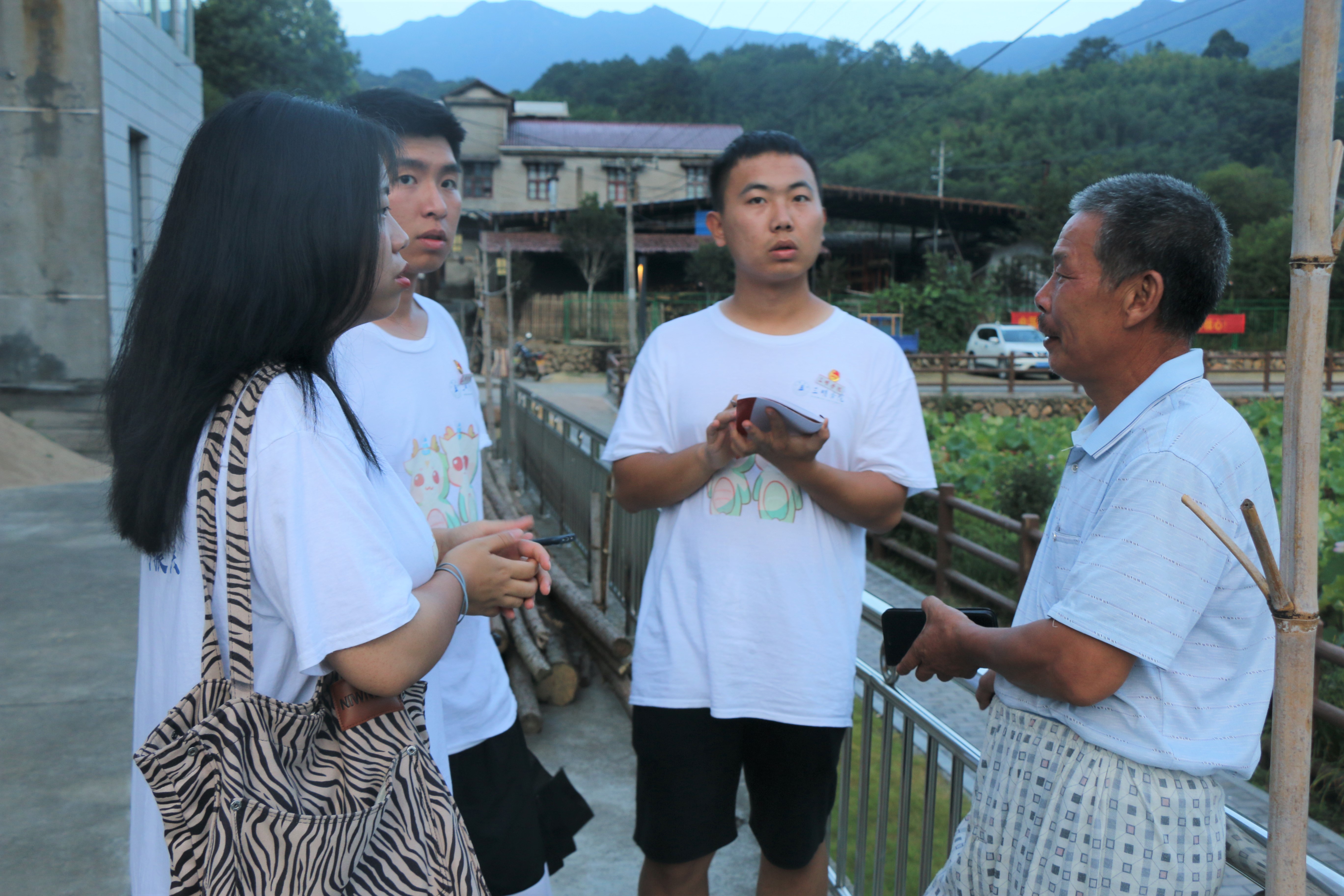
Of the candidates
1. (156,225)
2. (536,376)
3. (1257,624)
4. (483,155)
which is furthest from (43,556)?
(483,155)

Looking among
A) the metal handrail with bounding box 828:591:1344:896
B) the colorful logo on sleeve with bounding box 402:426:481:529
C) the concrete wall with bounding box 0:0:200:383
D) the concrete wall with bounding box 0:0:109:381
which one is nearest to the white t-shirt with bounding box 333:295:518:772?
the colorful logo on sleeve with bounding box 402:426:481:529

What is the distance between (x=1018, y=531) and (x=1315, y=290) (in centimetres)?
572

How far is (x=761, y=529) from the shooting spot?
221cm

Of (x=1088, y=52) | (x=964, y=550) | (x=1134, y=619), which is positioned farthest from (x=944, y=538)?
(x=1088, y=52)

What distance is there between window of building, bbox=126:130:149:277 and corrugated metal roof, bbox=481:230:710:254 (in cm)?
2152

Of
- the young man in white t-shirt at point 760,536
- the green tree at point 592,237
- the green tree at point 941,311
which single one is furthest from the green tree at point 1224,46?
the young man in white t-shirt at point 760,536

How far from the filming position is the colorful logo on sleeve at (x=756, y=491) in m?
2.22

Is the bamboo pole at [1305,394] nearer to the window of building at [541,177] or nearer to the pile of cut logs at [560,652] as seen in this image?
the pile of cut logs at [560,652]

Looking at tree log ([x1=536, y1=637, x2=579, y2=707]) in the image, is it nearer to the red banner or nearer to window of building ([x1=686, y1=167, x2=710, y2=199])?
the red banner

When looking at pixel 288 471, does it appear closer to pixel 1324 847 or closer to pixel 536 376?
pixel 1324 847

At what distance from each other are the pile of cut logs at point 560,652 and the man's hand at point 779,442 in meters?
2.11

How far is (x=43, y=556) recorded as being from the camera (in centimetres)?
659

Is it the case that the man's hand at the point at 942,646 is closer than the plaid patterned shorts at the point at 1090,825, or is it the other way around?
the plaid patterned shorts at the point at 1090,825

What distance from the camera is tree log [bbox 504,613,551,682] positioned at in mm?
4371
